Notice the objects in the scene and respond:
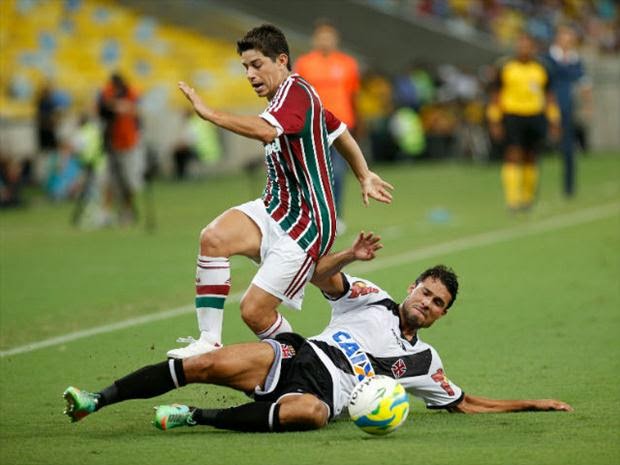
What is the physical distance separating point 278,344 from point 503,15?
3180 cm

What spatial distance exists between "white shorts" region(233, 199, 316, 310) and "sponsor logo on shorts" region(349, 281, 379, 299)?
0.85 ft

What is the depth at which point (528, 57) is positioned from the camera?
20.2m

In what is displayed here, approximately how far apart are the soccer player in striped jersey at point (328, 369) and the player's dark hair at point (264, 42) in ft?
3.95

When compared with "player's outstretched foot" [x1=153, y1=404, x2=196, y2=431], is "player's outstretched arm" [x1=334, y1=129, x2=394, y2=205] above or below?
above

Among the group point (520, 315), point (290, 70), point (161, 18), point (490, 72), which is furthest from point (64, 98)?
point (290, 70)

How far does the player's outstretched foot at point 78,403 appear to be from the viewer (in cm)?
720

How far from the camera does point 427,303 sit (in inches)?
308

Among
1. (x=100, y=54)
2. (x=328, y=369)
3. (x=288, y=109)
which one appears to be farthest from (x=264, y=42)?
(x=100, y=54)

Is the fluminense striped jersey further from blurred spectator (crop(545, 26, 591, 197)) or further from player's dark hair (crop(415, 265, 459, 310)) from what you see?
blurred spectator (crop(545, 26, 591, 197))

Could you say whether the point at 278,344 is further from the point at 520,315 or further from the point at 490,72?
the point at 490,72

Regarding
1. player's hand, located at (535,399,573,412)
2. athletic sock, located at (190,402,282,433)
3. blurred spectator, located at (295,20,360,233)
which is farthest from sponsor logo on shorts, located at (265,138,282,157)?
blurred spectator, located at (295,20,360,233)

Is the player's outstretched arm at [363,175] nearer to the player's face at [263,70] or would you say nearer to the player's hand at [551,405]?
the player's face at [263,70]

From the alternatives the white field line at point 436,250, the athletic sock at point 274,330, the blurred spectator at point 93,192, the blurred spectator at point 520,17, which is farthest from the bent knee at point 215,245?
the blurred spectator at point 520,17

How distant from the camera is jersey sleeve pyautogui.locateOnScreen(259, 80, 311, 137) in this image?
Answer: 7754 millimetres
